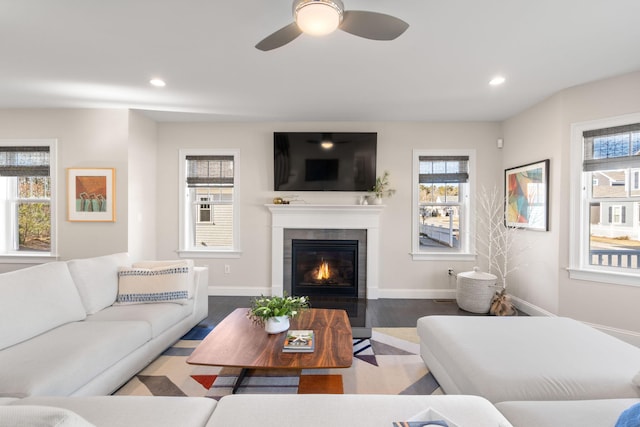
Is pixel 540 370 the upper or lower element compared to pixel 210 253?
lower

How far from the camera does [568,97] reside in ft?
10.3

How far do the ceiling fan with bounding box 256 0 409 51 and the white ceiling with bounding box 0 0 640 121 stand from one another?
24cm

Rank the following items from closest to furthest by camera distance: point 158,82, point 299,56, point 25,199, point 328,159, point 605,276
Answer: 1. point 299,56
2. point 605,276
3. point 158,82
4. point 25,199
5. point 328,159

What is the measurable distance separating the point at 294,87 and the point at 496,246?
3505 millimetres

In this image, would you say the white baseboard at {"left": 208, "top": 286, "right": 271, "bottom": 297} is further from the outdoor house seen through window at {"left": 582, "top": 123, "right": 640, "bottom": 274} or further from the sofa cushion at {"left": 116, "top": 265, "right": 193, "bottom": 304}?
the outdoor house seen through window at {"left": 582, "top": 123, "right": 640, "bottom": 274}

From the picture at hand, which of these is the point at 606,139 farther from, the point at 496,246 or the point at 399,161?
the point at 399,161

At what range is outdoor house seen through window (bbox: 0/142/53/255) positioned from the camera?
388 cm

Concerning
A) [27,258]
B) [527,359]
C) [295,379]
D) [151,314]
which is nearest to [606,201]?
[527,359]

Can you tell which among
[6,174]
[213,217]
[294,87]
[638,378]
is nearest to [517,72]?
[294,87]

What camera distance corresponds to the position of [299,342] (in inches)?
76.7

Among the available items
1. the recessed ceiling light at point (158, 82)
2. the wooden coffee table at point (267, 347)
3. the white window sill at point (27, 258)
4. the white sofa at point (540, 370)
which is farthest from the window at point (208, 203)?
the white sofa at point (540, 370)

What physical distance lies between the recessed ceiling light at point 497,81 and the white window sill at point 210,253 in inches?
147

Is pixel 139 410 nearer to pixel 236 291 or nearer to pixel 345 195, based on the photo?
pixel 236 291

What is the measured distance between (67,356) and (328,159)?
3.35 m
